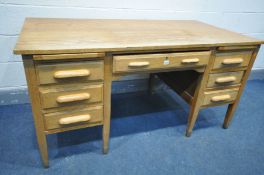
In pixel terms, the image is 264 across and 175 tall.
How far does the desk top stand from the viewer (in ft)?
2.98

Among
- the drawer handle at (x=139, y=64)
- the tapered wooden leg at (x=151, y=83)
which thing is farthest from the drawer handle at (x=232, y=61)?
the tapered wooden leg at (x=151, y=83)

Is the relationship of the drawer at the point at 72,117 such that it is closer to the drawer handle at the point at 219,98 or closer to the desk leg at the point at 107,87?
the desk leg at the point at 107,87

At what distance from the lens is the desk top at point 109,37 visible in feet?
2.98

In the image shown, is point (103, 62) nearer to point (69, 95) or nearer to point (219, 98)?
point (69, 95)

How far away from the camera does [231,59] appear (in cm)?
126

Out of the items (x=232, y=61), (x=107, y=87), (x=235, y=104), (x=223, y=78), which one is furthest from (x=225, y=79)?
(x=107, y=87)

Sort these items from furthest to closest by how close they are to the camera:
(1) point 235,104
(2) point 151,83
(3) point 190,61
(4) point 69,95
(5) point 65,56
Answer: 1. (2) point 151,83
2. (1) point 235,104
3. (3) point 190,61
4. (4) point 69,95
5. (5) point 65,56

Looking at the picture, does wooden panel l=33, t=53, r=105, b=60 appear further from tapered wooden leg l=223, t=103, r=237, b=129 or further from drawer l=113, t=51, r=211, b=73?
tapered wooden leg l=223, t=103, r=237, b=129

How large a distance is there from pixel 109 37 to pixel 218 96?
0.81m

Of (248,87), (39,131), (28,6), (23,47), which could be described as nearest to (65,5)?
(28,6)

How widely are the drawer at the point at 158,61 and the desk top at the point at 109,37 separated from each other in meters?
0.05

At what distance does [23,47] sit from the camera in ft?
2.77

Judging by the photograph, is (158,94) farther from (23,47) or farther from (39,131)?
(23,47)

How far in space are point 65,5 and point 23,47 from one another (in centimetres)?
77
